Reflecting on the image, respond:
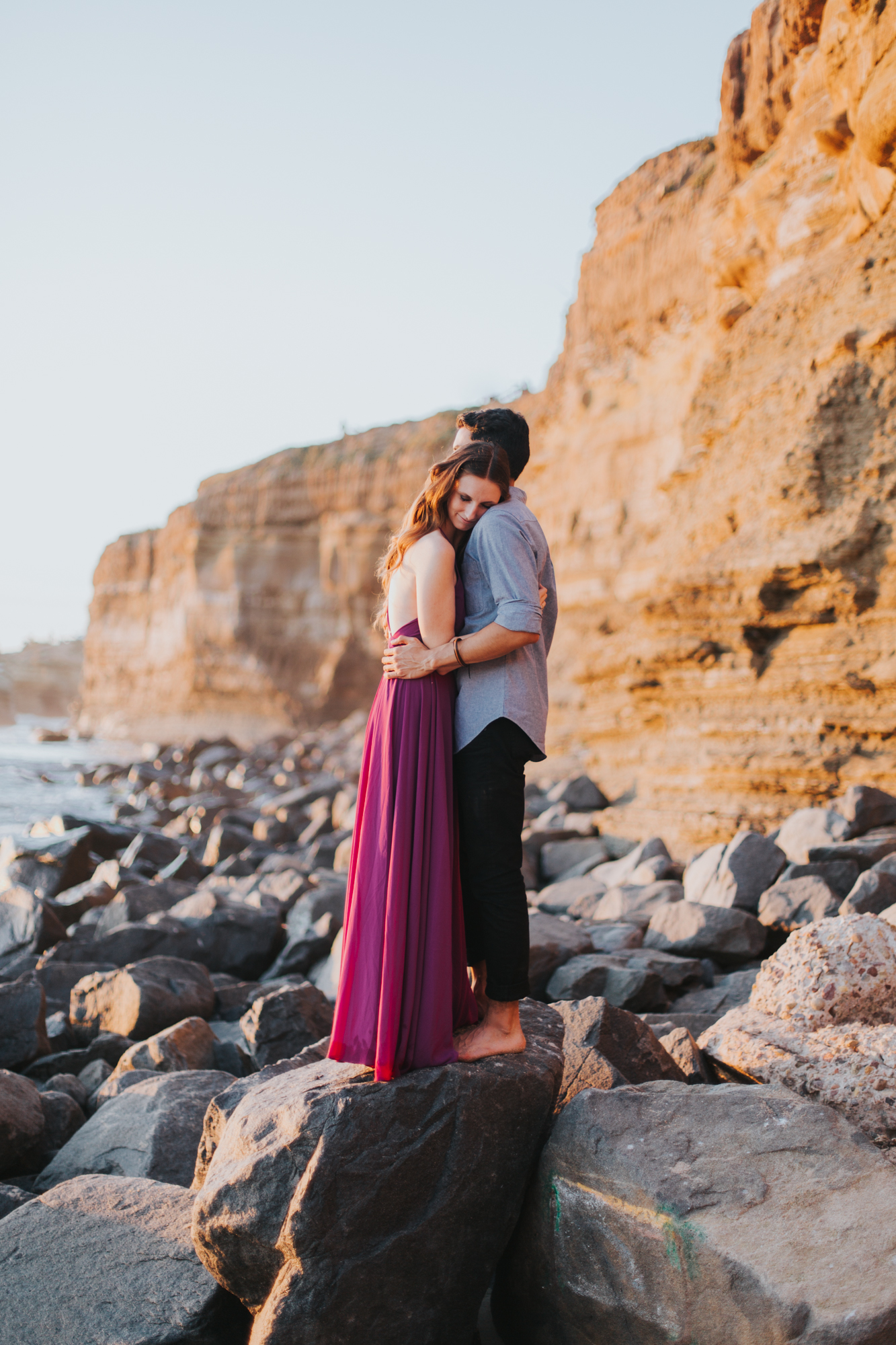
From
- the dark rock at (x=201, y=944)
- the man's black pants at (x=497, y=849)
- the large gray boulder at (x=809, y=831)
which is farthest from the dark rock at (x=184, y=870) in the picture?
the man's black pants at (x=497, y=849)

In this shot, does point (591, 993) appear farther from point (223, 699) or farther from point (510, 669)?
point (223, 699)

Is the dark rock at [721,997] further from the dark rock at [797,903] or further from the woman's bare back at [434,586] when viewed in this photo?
the woman's bare back at [434,586]

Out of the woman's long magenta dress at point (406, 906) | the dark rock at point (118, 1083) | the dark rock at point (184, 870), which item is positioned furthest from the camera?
the dark rock at point (184, 870)

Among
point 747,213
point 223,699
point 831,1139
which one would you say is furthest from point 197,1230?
point 223,699

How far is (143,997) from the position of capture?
14.1ft

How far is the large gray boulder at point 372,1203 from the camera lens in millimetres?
2031

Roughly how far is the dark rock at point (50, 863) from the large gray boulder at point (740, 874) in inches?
235

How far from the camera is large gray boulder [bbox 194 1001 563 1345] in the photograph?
203 cm

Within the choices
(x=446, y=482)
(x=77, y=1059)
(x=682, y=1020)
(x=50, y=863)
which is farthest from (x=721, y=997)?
(x=50, y=863)

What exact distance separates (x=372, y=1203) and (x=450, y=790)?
99 centimetres

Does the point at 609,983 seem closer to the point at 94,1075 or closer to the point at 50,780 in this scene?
the point at 94,1075

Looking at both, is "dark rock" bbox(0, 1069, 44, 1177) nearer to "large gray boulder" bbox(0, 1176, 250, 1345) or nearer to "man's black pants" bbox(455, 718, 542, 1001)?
"large gray boulder" bbox(0, 1176, 250, 1345)

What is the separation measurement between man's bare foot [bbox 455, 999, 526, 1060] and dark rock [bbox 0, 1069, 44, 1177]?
1747mm

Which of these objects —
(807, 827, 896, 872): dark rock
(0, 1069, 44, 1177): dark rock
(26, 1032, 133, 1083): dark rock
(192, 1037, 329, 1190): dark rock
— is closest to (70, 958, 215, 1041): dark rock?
(26, 1032, 133, 1083): dark rock
